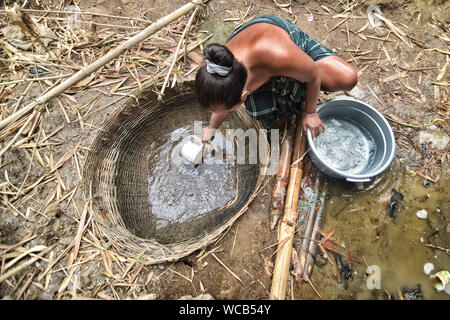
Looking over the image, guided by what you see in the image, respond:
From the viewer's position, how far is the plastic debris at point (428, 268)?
1785 mm

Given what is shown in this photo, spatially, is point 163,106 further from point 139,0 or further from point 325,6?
point 325,6

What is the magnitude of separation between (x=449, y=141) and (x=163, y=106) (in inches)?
96.6

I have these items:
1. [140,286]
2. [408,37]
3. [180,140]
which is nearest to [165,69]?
[180,140]

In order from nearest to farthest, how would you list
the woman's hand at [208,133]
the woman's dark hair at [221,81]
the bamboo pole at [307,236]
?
the woman's dark hair at [221,81] < the bamboo pole at [307,236] < the woman's hand at [208,133]

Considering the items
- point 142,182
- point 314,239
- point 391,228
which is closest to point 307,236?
point 314,239

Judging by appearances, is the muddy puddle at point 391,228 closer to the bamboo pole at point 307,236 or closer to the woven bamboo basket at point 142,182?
the bamboo pole at point 307,236

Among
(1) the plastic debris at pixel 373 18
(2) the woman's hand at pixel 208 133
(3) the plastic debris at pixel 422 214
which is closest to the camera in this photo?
(3) the plastic debris at pixel 422 214

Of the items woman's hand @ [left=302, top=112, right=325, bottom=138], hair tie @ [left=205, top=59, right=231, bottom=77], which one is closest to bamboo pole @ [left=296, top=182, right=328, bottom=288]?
woman's hand @ [left=302, top=112, right=325, bottom=138]

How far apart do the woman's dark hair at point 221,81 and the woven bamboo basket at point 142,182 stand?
0.68m

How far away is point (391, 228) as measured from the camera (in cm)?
190

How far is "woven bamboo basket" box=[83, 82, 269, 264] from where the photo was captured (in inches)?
67.2

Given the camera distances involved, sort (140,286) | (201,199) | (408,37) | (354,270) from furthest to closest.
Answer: (408,37), (201,199), (354,270), (140,286)

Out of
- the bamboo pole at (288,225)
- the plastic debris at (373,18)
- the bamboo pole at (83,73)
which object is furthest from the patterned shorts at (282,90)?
the plastic debris at (373,18)

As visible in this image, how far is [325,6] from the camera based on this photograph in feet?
8.30
